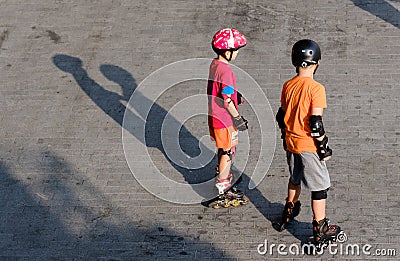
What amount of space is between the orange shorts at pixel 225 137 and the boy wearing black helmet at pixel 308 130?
2.40 feet

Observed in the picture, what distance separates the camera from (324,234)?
22.7ft

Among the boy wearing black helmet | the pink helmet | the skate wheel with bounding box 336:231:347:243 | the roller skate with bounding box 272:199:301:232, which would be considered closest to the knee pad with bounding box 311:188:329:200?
the boy wearing black helmet

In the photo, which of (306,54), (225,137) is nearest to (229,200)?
(225,137)

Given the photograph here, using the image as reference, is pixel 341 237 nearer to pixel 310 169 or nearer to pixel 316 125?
pixel 310 169

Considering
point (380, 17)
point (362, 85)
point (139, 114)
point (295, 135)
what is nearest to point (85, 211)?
point (139, 114)

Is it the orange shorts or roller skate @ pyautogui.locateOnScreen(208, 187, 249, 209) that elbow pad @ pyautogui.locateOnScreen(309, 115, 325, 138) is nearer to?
the orange shorts

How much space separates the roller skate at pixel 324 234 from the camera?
6.91 metres

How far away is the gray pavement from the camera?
7348 millimetres

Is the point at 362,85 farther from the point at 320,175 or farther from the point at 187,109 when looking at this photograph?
the point at 320,175

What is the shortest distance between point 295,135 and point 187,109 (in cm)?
278

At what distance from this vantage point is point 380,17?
34.1 ft

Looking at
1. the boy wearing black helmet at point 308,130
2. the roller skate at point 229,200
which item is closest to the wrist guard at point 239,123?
the boy wearing black helmet at point 308,130

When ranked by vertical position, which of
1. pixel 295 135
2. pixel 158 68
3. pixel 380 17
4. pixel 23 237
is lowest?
pixel 23 237

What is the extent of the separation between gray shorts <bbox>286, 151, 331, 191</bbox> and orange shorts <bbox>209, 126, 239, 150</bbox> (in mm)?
760
